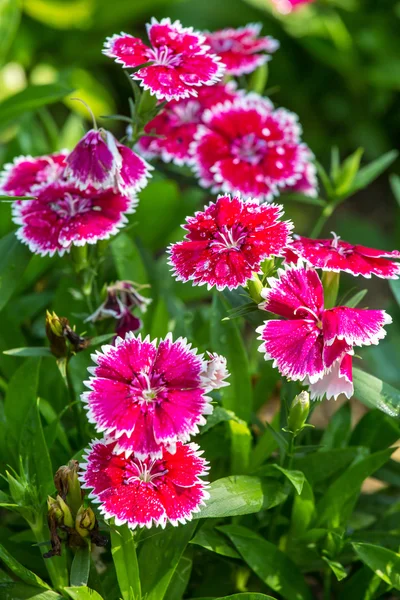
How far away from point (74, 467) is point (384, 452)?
58 centimetres

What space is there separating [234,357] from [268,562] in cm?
39

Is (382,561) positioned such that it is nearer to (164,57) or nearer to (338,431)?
(338,431)

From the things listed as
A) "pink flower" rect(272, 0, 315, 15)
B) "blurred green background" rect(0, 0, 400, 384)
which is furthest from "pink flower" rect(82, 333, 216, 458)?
"pink flower" rect(272, 0, 315, 15)

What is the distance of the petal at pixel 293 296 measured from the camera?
44.4 inches

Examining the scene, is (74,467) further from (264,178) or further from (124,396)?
(264,178)

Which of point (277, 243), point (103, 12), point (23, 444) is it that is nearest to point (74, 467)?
point (23, 444)

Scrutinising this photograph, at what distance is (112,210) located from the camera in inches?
54.5

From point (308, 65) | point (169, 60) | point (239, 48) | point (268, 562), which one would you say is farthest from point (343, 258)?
point (308, 65)

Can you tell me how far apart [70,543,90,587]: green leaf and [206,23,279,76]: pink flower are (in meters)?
1.11

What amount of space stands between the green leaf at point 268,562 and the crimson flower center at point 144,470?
0.27 metres

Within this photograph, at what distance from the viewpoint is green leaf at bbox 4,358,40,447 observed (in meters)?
1.42

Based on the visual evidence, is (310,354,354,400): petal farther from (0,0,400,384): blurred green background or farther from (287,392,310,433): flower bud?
(0,0,400,384): blurred green background

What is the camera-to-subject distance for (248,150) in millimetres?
1645

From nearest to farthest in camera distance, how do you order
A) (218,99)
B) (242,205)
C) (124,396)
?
(124,396) < (242,205) < (218,99)
